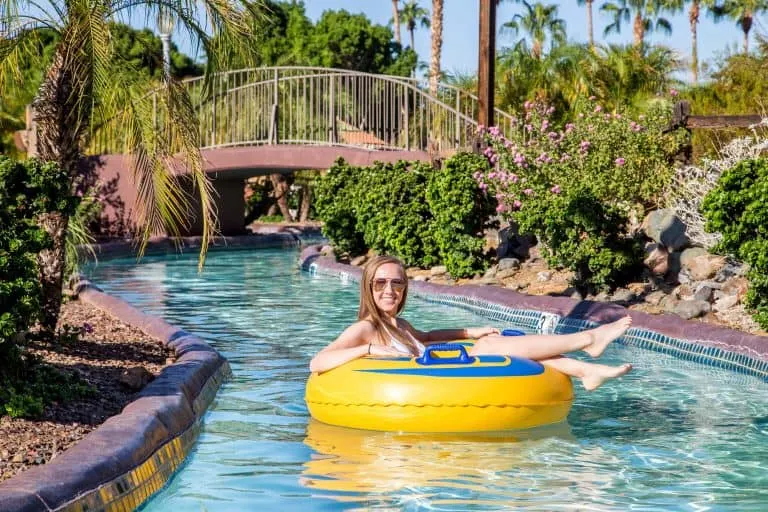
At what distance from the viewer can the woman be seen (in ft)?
23.7

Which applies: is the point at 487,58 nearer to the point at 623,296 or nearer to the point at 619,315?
the point at 623,296

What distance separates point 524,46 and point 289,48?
2232 cm

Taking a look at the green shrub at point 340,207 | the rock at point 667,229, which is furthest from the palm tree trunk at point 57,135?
the green shrub at point 340,207

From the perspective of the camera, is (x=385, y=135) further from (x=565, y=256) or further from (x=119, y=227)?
(x=565, y=256)

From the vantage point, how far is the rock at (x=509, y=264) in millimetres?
15812

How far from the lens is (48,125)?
9102mm

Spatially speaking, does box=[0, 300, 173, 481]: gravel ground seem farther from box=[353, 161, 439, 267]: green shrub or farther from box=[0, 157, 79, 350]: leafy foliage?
box=[353, 161, 439, 267]: green shrub

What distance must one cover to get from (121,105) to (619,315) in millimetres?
5297

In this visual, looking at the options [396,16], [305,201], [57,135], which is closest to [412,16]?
[396,16]

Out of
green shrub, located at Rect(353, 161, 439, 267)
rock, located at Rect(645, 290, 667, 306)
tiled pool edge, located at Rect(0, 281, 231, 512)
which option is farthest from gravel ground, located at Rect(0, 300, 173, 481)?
green shrub, located at Rect(353, 161, 439, 267)

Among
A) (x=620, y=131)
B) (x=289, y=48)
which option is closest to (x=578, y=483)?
(x=620, y=131)

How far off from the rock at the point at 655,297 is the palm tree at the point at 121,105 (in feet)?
17.2

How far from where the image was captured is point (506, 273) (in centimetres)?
1565

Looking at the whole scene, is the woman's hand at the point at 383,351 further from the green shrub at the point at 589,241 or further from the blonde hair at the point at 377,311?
the green shrub at the point at 589,241
